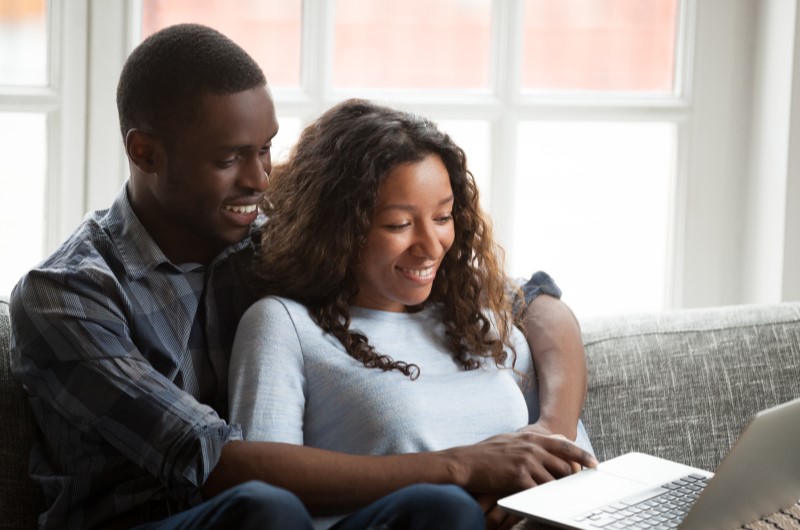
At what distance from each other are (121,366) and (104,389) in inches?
1.5

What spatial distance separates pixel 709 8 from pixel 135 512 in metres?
1.68

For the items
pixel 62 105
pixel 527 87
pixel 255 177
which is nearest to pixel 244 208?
pixel 255 177

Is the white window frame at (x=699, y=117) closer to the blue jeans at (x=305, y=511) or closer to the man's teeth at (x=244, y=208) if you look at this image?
the man's teeth at (x=244, y=208)

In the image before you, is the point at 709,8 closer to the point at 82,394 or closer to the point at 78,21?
the point at 78,21

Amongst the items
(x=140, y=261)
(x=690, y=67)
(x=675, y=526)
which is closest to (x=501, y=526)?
(x=675, y=526)

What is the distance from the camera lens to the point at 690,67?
8.25ft

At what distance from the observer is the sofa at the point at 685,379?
1.95 meters

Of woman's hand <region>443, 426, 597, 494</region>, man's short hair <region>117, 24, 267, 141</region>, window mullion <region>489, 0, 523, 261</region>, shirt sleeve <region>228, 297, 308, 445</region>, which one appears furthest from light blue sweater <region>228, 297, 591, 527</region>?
window mullion <region>489, 0, 523, 261</region>

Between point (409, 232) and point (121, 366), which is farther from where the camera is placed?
point (409, 232)

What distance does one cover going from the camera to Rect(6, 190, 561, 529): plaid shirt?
4.95ft

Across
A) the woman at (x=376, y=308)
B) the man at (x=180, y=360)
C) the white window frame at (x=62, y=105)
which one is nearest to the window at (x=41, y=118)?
the white window frame at (x=62, y=105)

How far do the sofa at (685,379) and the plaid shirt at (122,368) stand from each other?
2.20ft

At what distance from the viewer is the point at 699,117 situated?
8.29ft

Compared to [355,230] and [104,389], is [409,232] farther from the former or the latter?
[104,389]
